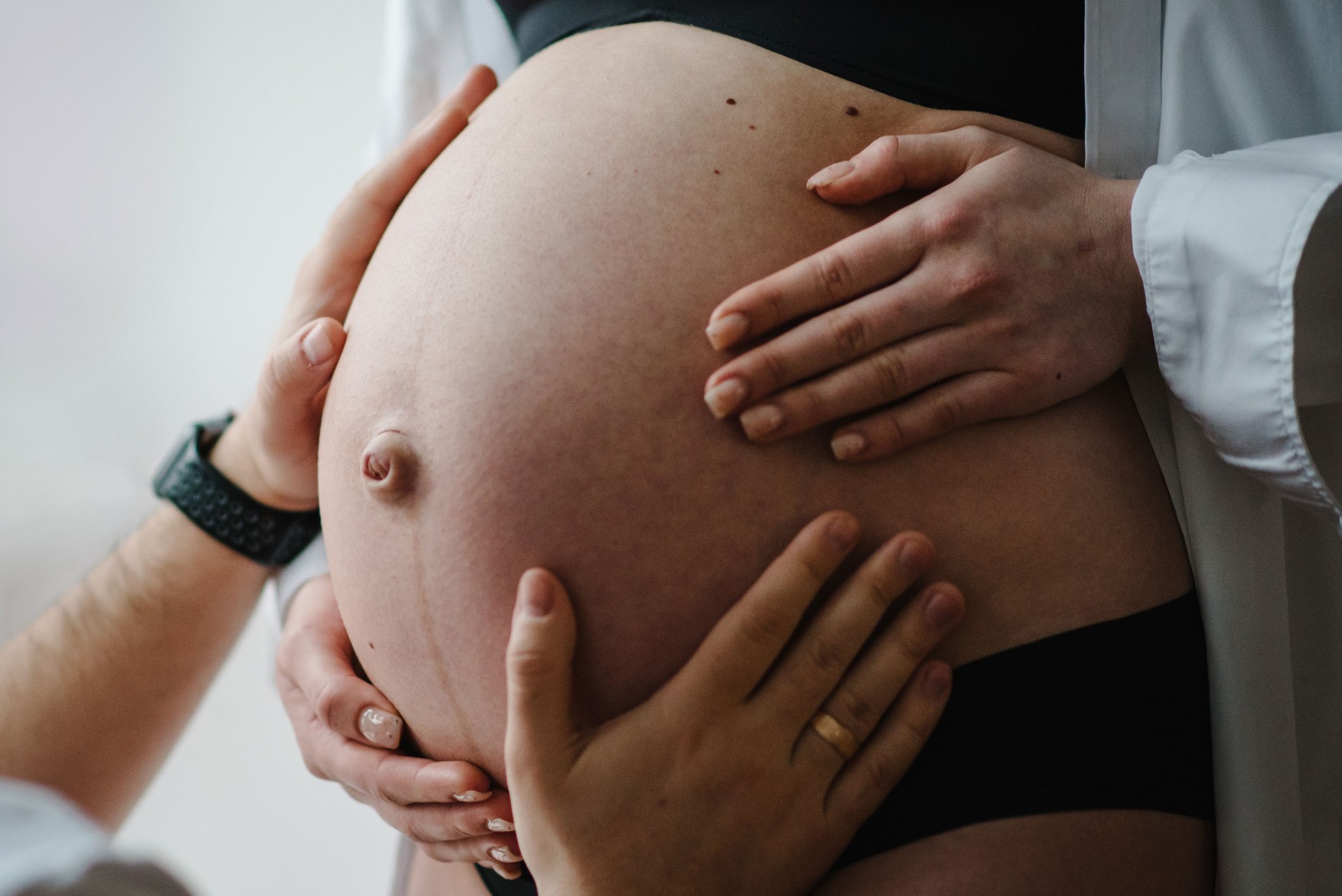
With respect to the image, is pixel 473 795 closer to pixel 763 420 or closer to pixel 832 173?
pixel 763 420

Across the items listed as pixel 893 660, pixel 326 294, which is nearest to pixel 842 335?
pixel 893 660

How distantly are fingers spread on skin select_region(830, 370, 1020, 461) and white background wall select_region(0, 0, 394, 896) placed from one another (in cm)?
104

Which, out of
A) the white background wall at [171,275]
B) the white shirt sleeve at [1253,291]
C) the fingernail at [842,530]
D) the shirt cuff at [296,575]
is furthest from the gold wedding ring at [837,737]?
the white background wall at [171,275]

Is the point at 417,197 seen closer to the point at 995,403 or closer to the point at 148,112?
the point at 995,403

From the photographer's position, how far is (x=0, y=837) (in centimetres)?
37

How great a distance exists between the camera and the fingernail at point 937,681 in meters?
0.55

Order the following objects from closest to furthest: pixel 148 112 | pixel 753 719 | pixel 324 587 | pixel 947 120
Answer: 1. pixel 753 719
2. pixel 947 120
3. pixel 324 587
4. pixel 148 112

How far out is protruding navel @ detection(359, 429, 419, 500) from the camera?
1.96 feet

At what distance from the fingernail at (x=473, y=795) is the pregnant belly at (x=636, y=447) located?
0.02 meters

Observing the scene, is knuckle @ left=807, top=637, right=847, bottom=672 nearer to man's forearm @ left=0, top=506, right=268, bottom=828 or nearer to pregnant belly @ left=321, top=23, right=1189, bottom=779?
pregnant belly @ left=321, top=23, right=1189, bottom=779

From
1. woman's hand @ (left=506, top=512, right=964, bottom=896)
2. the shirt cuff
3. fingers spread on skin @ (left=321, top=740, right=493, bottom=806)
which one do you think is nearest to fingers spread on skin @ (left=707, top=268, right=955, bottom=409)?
woman's hand @ (left=506, top=512, right=964, bottom=896)

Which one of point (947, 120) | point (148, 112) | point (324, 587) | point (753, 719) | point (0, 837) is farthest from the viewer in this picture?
point (148, 112)

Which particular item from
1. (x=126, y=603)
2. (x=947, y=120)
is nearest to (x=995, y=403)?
(x=947, y=120)

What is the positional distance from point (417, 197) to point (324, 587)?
0.43m
